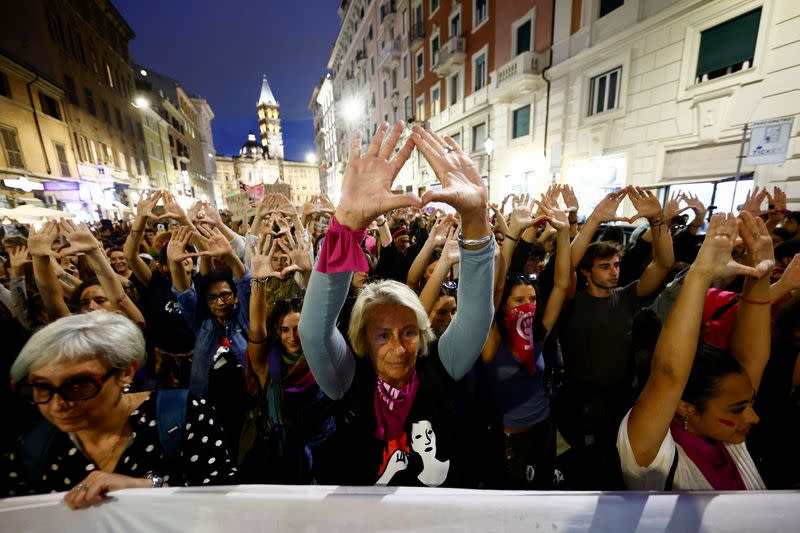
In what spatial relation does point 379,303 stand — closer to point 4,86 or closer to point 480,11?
point 480,11

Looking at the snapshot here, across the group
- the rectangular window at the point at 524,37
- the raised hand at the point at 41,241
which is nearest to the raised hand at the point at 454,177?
the raised hand at the point at 41,241

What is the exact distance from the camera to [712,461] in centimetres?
130

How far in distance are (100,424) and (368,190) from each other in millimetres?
1534

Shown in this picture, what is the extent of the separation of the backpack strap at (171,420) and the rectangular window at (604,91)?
497 inches

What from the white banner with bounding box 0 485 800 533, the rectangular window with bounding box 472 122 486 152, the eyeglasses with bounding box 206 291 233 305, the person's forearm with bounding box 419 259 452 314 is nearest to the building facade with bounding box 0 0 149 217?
the rectangular window with bounding box 472 122 486 152

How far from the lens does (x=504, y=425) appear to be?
211 centimetres

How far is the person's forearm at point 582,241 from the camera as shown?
258cm

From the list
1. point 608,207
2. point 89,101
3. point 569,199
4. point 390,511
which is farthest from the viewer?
point 89,101

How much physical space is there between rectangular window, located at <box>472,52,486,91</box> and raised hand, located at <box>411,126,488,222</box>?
1722 centimetres

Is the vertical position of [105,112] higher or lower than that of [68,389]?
higher

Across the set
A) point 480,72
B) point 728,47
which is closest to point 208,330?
point 728,47

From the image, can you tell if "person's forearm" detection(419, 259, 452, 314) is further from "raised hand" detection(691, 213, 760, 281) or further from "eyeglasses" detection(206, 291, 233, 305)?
"eyeglasses" detection(206, 291, 233, 305)

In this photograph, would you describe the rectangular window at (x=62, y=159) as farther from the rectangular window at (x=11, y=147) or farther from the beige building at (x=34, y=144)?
the rectangular window at (x=11, y=147)

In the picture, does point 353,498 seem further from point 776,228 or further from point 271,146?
point 271,146
